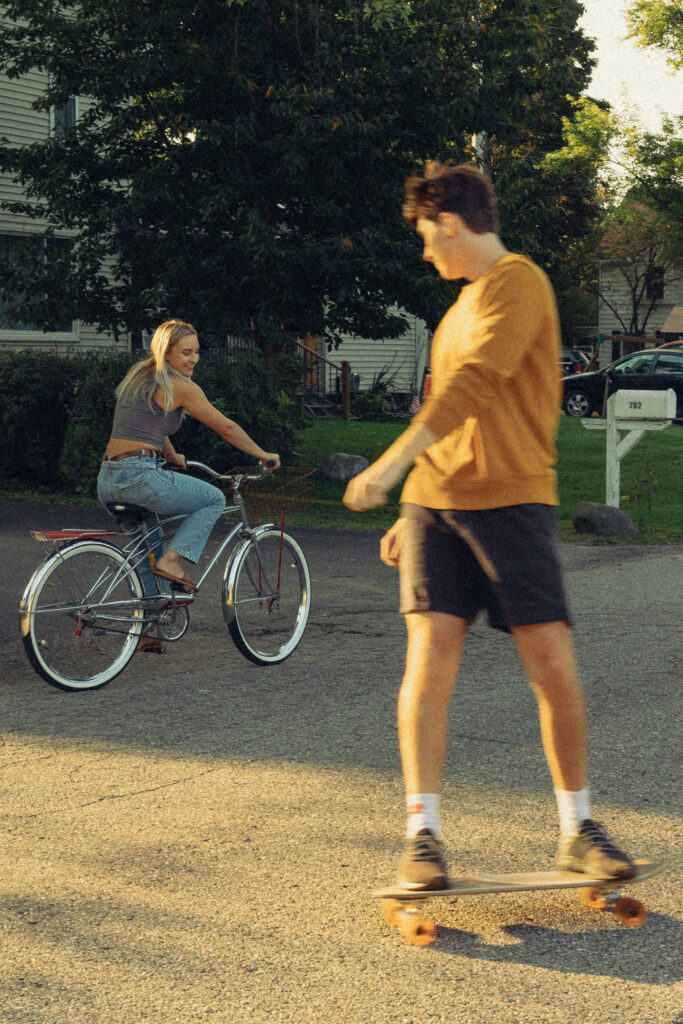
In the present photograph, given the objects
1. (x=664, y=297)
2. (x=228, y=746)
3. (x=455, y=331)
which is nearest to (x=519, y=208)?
(x=228, y=746)

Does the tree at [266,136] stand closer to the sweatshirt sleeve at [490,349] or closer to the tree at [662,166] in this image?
the sweatshirt sleeve at [490,349]

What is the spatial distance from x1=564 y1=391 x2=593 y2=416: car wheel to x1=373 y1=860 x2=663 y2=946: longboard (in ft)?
91.1

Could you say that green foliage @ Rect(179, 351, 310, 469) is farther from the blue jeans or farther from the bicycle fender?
the bicycle fender

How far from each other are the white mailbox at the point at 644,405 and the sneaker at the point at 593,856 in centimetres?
963

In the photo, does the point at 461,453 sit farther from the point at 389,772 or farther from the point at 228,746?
the point at 228,746

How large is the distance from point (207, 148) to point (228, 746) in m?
10.5

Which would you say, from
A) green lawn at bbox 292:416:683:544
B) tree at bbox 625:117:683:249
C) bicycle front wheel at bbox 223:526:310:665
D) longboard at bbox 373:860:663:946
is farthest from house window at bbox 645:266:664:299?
longboard at bbox 373:860:663:946

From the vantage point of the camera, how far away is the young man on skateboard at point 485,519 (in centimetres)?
356

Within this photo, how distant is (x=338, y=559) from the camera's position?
10.8 metres

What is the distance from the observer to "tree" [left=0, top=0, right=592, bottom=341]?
1435 cm

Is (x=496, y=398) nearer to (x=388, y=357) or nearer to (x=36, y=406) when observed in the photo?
(x=36, y=406)

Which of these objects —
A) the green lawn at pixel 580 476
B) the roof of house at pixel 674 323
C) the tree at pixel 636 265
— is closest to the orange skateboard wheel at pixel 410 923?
the green lawn at pixel 580 476

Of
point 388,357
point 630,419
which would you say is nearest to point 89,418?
point 630,419

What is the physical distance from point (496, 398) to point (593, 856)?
4.21 feet
